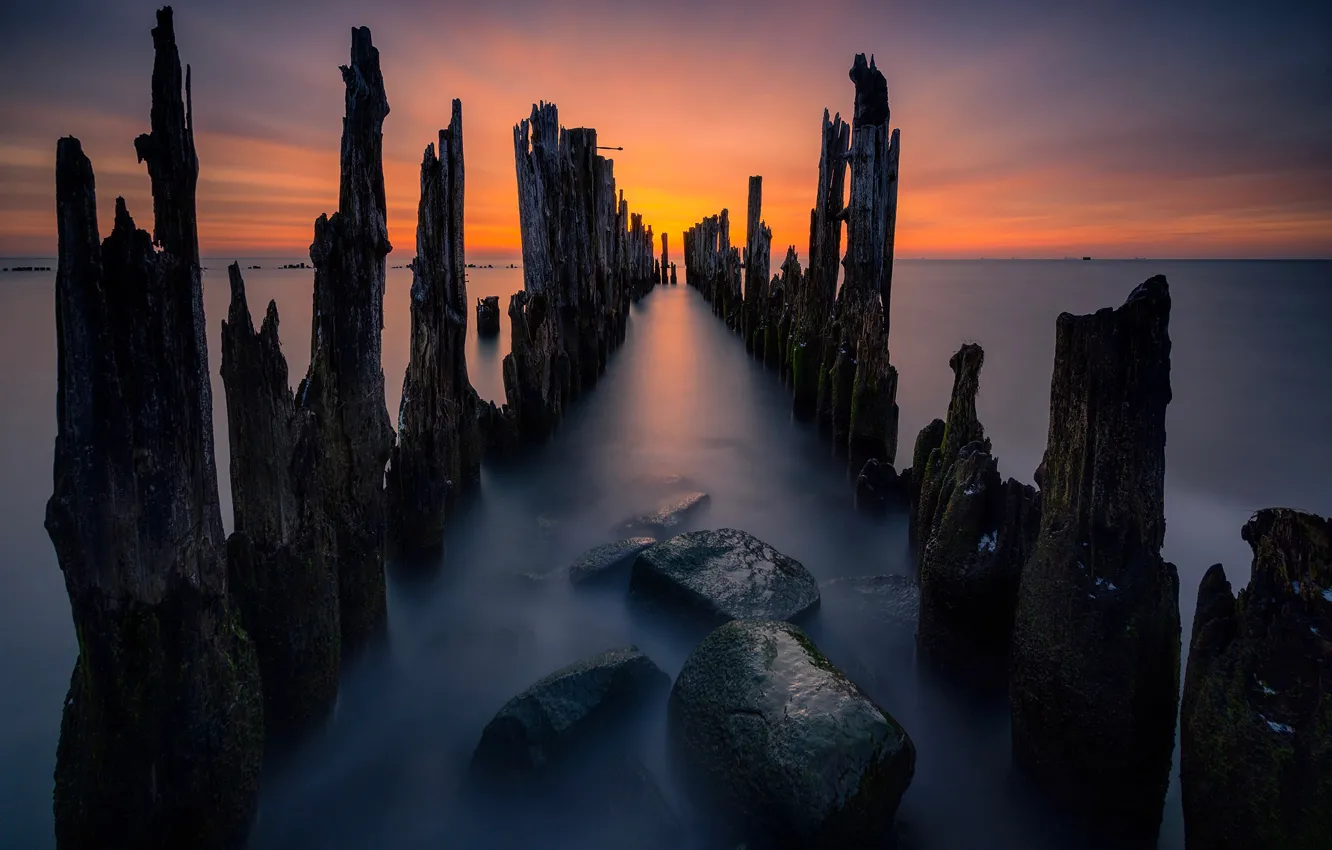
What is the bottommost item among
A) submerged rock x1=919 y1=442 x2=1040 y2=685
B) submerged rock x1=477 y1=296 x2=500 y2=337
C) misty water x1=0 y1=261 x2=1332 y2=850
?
misty water x1=0 y1=261 x2=1332 y2=850

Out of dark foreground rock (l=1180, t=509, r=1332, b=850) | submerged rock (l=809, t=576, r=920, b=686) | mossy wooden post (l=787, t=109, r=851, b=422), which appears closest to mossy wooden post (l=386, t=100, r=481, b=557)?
submerged rock (l=809, t=576, r=920, b=686)

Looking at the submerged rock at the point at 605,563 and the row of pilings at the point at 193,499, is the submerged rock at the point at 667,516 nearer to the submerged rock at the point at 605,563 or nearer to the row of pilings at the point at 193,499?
the submerged rock at the point at 605,563

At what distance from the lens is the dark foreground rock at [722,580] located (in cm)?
336

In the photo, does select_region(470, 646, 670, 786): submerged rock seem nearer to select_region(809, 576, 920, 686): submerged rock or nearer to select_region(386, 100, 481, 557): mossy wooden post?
select_region(809, 576, 920, 686): submerged rock

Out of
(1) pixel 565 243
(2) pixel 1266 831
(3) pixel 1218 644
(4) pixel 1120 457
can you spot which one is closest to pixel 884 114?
(1) pixel 565 243

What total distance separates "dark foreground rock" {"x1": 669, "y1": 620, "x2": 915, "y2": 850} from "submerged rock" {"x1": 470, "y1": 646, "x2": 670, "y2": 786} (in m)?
0.32

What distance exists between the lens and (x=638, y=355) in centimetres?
1583

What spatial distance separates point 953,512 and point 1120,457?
0.80m

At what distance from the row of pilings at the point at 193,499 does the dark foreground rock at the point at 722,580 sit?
140 cm

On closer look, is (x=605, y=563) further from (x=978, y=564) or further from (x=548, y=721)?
(x=978, y=564)

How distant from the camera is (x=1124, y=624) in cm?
204

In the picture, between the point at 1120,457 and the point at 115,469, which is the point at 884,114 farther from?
the point at 115,469

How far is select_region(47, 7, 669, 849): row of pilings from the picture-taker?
168 centimetres

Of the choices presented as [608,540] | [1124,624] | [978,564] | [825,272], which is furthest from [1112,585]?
[825,272]
